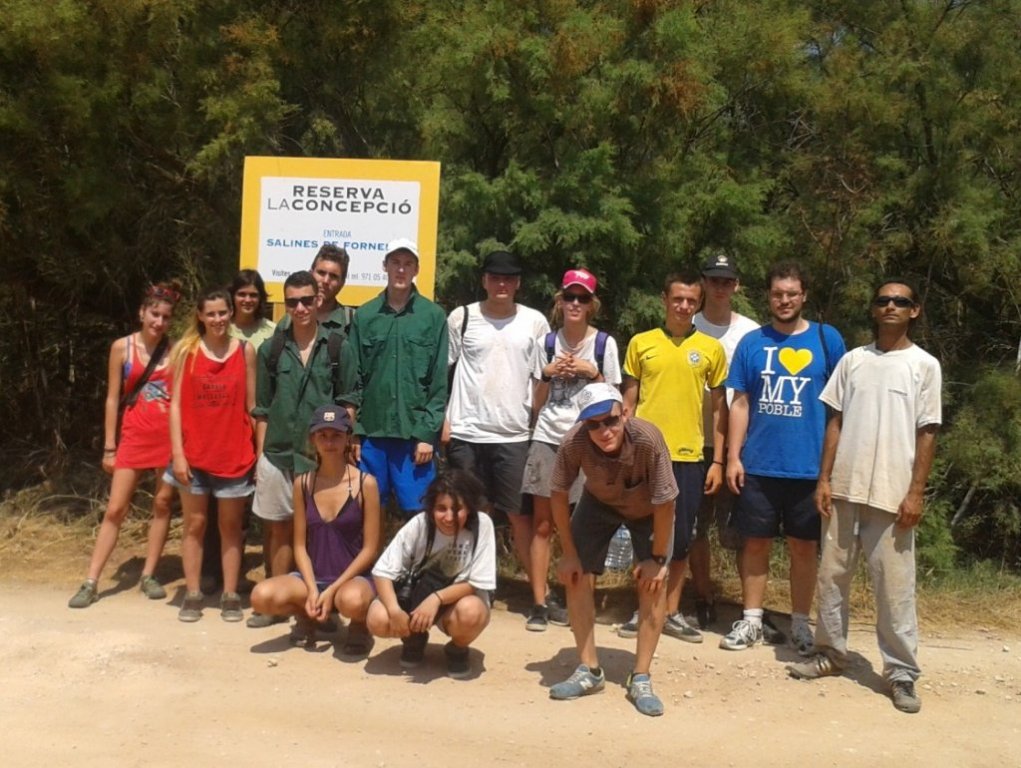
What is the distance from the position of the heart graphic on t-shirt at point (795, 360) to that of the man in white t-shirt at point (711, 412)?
1.38ft

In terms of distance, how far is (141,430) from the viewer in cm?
659

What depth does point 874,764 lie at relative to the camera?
454 cm

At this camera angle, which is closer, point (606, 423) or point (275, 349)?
point (606, 423)

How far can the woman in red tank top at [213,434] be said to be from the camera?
617cm

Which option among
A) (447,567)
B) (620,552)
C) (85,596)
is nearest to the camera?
(447,567)

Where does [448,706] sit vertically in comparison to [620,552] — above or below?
below

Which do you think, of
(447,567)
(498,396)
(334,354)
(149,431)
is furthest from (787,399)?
(149,431)

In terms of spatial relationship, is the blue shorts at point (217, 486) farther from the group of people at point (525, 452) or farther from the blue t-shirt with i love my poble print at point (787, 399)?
the blue t-shirt with i love my poble print at point (787, 399)

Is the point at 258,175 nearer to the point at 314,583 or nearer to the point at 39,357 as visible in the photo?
the point at 314,583

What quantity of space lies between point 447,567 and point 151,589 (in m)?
2.22

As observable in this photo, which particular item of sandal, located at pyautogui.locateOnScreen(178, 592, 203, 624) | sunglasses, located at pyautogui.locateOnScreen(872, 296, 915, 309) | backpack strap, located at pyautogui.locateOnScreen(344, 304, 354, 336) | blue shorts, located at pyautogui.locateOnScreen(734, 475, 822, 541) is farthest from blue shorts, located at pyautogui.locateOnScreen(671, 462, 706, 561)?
sandal, located at pyautogui.locateOnScreen(178, 592, 203, 624)

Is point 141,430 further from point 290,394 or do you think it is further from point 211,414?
point 290,394

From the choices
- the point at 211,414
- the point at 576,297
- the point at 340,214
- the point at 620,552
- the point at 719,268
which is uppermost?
the point at 340,214

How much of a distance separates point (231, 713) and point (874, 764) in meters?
2.74
